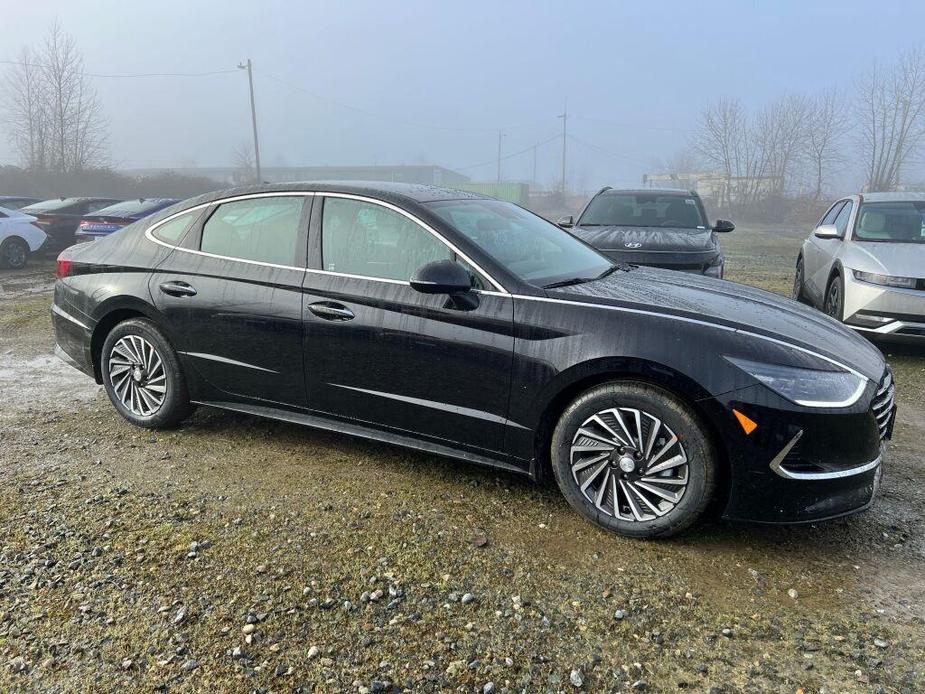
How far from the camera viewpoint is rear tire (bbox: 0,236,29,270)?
13.3 metres

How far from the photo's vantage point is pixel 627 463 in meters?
3.08

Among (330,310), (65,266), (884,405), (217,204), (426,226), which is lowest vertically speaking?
(884,405)

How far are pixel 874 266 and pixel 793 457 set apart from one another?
15.0 feet

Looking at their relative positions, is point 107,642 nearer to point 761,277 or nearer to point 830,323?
point 830,323

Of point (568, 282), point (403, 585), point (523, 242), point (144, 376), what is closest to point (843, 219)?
point (523, 242)

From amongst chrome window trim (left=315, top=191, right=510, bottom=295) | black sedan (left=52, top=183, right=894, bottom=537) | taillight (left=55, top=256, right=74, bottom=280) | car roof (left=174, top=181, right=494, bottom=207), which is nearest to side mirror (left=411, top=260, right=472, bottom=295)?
black sedan (left=52, top=183, right=894, bottom=537)

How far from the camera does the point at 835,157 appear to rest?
4394 centimetres

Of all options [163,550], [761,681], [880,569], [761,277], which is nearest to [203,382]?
[163,550]

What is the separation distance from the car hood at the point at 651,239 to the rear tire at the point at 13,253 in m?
11.4

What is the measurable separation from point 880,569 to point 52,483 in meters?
4.06

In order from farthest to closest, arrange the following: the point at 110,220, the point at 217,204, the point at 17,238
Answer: the point at 17,238
the point at 110,220
the point at 217,204

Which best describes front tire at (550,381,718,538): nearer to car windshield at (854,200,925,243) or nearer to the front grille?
the front grille

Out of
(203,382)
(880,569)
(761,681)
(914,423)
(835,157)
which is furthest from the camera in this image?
(835,157)

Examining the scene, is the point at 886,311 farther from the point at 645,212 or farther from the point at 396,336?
the point at 396,336
